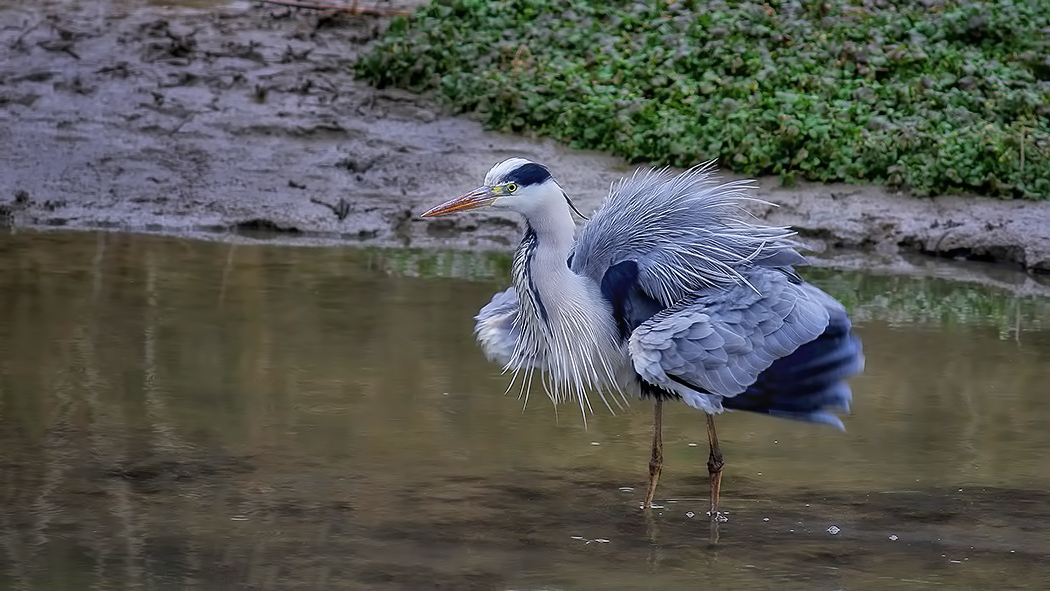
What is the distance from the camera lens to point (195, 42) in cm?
1208

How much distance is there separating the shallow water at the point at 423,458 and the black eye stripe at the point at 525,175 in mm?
1129

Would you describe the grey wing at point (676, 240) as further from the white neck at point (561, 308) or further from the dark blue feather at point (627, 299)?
the white neck at point (561, 308)

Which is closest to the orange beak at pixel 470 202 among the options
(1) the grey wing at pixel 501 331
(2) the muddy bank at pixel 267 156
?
(1) the grey wing at pixel 501 331

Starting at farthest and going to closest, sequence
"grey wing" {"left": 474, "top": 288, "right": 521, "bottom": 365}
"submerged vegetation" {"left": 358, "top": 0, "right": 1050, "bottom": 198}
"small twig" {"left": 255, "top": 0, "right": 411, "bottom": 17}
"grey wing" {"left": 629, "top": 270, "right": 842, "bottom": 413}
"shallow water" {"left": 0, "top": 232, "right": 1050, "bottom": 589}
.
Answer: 1. "small twig" {"left": 255, "top": 0, "right": 411, "bottom": 17}
2. "submerged vegetation" {"left": 358, "top": 0, "right": 1050, "bottom": 198}
3. "grey wing" {"left": 474, "top": 288, "right": 521, "bottom": 365}
4. "grey wing" {"left": 629, "top": 270, "right": 842, "bottom": 413}
5. "shallow water" {"left": 0, "top": 232, "right": 1050, "bottom": 589}

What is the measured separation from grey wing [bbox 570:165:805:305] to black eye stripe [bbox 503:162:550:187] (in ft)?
1.42

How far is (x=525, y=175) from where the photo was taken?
5273mm

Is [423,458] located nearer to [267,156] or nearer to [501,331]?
[501,331]

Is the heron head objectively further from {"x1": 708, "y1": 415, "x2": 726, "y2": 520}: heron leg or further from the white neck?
{"x1": 708, "y1": 415, "x2": 726, "y2": 520}: heron leg

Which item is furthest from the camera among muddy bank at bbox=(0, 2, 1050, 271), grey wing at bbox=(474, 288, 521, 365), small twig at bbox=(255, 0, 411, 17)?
small twig at bbox=(255, 0, 411, 17)

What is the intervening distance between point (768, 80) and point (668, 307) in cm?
634

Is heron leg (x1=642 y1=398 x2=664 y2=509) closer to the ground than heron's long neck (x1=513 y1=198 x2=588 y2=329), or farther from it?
closer to the ground

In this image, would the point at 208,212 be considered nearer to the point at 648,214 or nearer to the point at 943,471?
the point at 648,214

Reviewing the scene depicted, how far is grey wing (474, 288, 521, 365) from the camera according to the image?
573 centimetres

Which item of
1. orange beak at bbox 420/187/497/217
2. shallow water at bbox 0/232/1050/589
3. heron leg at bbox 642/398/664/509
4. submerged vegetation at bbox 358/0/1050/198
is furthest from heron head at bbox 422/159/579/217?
submerged vegetation at bbox 358/0/1050/198
